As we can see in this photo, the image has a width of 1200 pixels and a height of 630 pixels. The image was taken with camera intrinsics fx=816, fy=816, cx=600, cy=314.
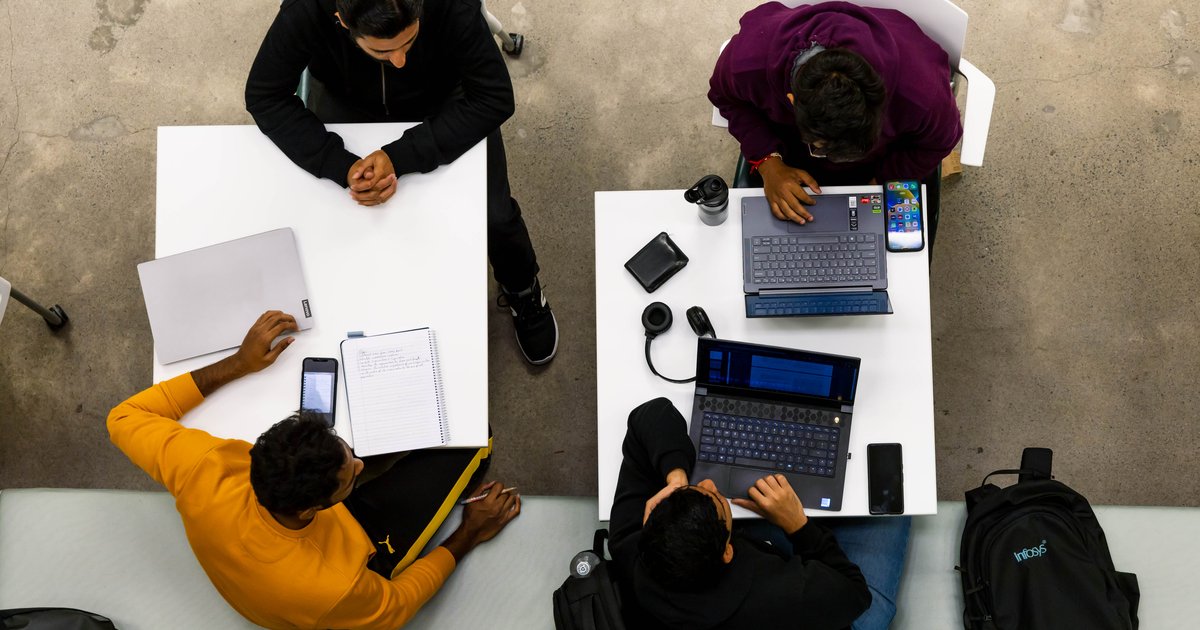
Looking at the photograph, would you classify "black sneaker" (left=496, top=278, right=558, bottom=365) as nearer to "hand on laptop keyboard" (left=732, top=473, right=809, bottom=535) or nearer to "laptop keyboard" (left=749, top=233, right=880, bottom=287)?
"laptop keyboard" (left=749, top=233, right=880, bottom=287)

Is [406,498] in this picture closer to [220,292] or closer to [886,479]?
[220,292]

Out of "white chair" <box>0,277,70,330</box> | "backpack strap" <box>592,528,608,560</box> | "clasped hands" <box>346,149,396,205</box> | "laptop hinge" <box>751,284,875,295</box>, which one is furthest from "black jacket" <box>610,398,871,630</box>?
"white chair" <box>0,277,70,330</box>

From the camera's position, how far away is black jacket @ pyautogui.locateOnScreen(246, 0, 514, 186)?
69.8 inches

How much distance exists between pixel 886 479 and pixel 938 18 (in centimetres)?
99

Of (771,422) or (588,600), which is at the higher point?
(771,422)

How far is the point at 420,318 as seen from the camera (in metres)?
1.75

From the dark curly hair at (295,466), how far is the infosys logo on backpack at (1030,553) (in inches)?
56.4

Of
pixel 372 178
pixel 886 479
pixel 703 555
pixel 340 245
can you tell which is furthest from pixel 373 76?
pixel 886 479

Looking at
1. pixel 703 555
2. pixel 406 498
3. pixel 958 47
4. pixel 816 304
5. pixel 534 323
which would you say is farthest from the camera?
pixel 534 323

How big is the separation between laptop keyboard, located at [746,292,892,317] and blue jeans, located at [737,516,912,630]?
1.64 feet

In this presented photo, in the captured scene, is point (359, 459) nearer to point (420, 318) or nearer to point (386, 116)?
point (420, 318)

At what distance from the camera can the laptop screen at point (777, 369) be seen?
1.63m

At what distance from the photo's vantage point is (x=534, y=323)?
240 cm

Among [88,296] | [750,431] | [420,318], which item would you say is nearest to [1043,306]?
[750,431]
